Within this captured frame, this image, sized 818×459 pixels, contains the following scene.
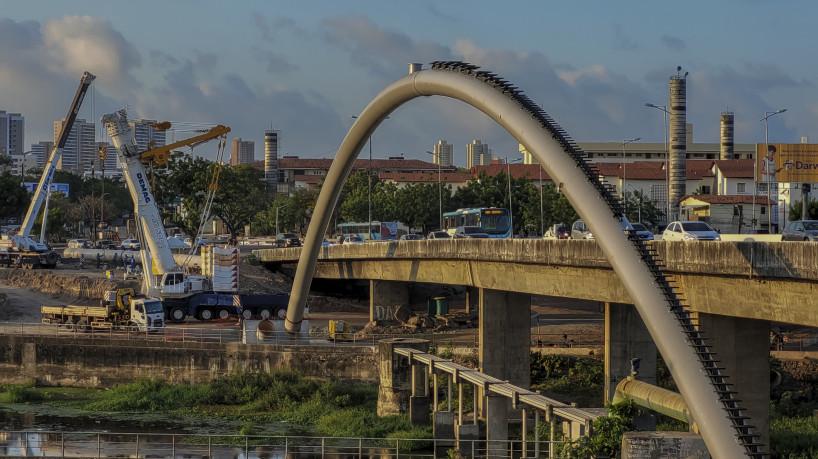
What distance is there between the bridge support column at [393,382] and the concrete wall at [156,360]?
773cm

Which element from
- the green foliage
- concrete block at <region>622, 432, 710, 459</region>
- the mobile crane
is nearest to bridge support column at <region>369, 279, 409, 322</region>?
the mobile crane

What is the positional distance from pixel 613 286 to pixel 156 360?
2524 centimetres

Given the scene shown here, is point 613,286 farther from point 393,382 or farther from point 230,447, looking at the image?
point 230,447

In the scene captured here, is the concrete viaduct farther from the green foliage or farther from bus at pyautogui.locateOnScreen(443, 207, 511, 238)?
bus at pyautogui.locateOnScreen(443, 207, 511, 238)

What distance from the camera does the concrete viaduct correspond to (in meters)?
29.0

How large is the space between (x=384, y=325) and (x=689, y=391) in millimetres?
45661

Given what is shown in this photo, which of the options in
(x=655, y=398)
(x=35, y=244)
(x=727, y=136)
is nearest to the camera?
(x=655, y=398)

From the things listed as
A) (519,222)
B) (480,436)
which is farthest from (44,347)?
(519,222)

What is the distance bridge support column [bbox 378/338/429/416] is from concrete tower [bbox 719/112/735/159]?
106m

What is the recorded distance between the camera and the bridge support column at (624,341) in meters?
42.6

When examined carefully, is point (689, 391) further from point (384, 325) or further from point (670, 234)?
point (384, 325)

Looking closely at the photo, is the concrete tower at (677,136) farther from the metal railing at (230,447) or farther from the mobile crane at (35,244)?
the metal railing at (230,447)

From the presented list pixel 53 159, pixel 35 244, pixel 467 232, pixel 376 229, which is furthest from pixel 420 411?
pixel 376 229

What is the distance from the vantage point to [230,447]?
1566 inches
